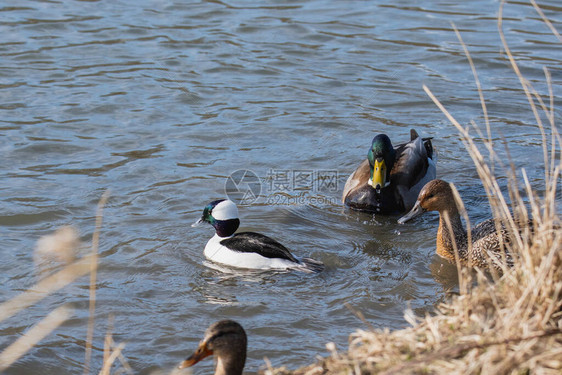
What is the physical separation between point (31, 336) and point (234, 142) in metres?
4.76

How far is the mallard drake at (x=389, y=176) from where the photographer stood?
904cm

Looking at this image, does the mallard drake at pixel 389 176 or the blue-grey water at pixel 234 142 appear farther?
the mallard drake at pixel 389 176

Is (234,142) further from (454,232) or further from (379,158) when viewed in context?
(454,232)

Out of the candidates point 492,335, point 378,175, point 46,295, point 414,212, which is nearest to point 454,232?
point 414,212

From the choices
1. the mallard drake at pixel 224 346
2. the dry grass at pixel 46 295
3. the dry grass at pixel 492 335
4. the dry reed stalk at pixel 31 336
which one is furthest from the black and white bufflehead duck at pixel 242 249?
the dry grass at pixel 492 335

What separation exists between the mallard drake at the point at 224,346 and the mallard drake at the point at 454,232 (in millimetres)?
3138

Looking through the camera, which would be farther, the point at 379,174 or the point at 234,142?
the point at 234,142

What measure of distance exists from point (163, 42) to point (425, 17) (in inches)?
183

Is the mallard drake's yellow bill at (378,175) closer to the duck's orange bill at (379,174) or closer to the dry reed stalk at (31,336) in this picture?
the duck's orange bill at (379,174)

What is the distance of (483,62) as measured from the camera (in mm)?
12961

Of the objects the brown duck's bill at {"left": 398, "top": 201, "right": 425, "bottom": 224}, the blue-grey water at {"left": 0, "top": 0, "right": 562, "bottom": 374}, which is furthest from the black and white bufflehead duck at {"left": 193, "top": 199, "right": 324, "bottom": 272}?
the brown duck's bill at {"left": 398, "top": 201, "right": 425, "bottom": 224}

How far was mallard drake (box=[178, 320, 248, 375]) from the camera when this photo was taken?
4598mm

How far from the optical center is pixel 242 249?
24.4 feet

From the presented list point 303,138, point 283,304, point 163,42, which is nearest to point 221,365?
point 283,304
